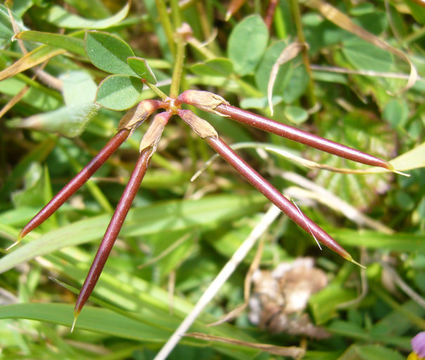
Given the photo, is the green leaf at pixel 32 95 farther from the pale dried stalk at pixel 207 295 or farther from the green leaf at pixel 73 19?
the pale dried stalk at pixel 207 295

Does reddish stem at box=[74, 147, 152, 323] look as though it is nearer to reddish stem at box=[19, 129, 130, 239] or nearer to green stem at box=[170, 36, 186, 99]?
reddish stem at box=[19, 129, 130, 239]

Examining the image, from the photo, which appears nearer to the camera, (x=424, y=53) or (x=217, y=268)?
(x=424, y=53)

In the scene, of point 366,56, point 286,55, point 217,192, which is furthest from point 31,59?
point 366,56

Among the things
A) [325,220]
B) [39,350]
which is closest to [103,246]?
[39,350]

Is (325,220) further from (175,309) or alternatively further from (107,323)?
(107,323)

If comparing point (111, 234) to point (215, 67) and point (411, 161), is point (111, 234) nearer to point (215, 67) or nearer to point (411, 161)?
point (215, 67)

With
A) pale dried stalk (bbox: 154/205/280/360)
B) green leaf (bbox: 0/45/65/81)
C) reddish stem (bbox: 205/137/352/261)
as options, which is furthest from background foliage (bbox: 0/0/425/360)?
reddish stem (bbox: 205/137/352/261)
